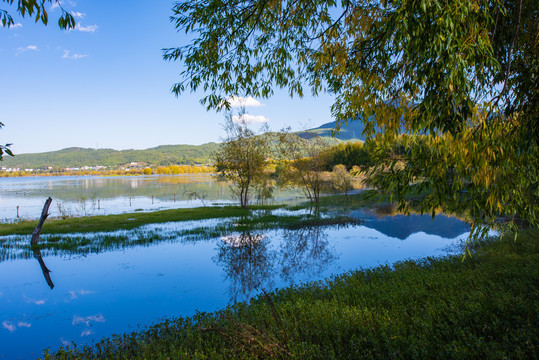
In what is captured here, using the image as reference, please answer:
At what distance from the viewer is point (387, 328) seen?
4527 mm

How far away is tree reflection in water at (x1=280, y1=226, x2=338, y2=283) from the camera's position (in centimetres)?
1213

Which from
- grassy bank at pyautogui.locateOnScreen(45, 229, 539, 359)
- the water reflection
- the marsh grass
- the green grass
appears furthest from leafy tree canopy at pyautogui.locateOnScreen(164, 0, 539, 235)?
the green grass

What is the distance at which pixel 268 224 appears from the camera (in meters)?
22.5

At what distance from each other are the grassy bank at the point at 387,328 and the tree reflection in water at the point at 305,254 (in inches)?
175

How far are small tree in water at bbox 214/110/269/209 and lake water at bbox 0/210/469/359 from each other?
532 inches

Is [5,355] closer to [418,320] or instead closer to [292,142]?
[418,320]

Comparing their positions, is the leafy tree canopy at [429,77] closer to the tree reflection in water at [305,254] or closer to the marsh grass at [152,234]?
the tree reflection in water at [305,254]

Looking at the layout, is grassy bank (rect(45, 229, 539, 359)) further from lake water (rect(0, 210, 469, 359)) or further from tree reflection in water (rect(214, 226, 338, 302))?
tree reflection in water (rect(214, 226, 338, 302))

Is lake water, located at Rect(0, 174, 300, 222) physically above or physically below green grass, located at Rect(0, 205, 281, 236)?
below

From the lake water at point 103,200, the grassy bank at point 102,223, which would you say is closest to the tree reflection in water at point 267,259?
the grassy bank at point 102,223

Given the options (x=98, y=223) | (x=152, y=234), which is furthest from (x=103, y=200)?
(x=152, y=234)

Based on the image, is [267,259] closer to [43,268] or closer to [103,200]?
[43,268]

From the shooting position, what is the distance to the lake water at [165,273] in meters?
8.30

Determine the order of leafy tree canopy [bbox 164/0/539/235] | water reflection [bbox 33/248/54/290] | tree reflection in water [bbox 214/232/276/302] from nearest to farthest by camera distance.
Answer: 1. leafy tree canopy [bbox 164/0/539/235]
2. tree reflection in water [bbox 214/232/276/302]
3. water reflection [bbox 33/248/54/290]
